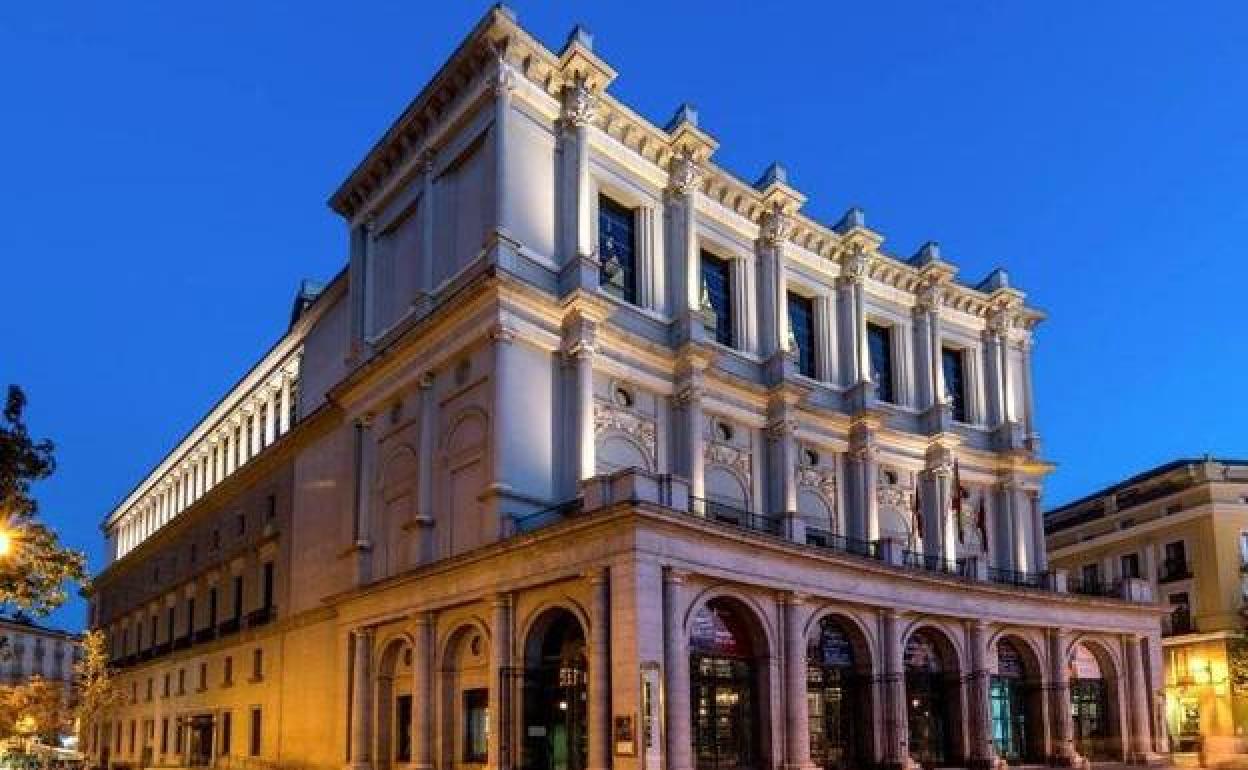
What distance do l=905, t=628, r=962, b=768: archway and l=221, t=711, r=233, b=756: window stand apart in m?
27.6

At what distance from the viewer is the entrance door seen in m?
32.5

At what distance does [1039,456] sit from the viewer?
55062mm

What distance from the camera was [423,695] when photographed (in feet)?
115

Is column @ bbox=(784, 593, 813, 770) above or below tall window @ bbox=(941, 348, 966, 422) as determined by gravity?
below

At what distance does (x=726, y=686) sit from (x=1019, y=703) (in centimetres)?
1631

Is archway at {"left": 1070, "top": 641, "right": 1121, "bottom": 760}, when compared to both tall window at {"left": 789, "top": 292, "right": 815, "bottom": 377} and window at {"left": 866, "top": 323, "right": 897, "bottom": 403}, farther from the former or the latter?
tall window at {"left": 789, "top": 292, "right": 815, "bottom": 377}

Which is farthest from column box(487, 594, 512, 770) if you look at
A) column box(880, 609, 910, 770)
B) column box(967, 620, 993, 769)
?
column box(967, 620, 993, 769)

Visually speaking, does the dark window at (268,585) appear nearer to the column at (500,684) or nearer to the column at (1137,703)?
the column at (500,684)

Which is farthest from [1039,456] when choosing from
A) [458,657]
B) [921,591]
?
[458,657]

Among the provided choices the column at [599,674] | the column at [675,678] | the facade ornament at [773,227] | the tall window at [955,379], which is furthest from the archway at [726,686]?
the tall window at [955,379]

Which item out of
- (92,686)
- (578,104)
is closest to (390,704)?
(578,104)

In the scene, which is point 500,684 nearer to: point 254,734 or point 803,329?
point 254,734

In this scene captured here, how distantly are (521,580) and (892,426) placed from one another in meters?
22.1

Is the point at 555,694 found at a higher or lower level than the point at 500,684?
lower
